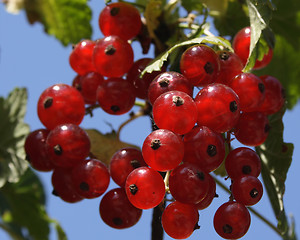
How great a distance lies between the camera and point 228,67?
1.28 m

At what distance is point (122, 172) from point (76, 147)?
0.14 metres

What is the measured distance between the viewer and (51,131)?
126 centimetres

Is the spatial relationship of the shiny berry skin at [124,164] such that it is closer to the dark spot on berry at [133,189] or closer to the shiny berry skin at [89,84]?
the dark spot on berry at [133,189]

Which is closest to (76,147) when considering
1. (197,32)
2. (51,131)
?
(51,131)

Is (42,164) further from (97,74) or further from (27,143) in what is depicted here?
(97,74)

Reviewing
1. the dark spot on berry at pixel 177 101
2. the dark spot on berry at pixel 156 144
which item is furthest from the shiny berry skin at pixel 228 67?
the dark spot on berry at pixel 156 144

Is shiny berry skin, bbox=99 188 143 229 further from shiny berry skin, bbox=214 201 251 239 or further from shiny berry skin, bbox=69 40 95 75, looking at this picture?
shiny berry skin, bbox=69 40 95 75

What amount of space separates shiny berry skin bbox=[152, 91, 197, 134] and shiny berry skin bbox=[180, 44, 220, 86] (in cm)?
11

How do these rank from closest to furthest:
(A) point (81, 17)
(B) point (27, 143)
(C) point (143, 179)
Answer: (C) point (143, 179), (B) point (27, 143), (A) point (81, 17)

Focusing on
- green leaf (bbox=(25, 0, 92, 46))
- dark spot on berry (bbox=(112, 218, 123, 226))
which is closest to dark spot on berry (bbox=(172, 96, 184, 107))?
dark spot on berry (bbox=(112, 218, 123, 226))

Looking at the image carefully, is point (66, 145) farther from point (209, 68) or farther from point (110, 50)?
point (209, 68)

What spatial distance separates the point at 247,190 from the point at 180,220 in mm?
177

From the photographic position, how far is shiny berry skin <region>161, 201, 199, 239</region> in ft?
3.56

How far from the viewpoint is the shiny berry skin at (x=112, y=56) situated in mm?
1348
